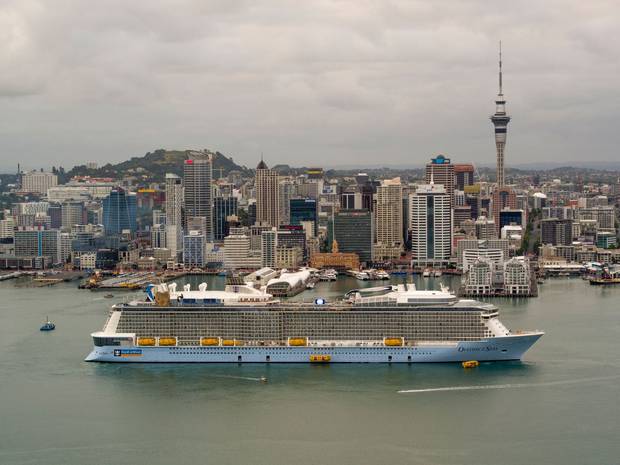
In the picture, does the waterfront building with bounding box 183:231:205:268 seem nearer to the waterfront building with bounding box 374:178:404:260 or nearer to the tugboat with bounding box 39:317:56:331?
the waterfront building with bounding box 374:178:404:260

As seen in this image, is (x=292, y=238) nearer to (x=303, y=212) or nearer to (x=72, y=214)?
(x=303, y=212)

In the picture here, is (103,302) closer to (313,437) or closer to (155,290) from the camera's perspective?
(155,290)

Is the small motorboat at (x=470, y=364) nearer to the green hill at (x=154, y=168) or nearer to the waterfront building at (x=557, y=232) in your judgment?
the waterfront building at (x=557, y=232)

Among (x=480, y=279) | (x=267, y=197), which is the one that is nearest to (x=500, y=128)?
(x=267, y=197)

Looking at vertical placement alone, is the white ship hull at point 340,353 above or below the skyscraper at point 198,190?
below

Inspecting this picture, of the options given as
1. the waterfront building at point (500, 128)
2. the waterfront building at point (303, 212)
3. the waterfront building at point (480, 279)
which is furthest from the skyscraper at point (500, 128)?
the waterfront building at point (480, 279)
